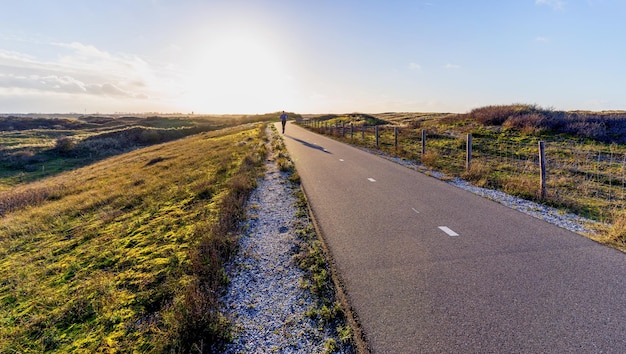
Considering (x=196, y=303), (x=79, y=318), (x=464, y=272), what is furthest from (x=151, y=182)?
(x=464, y=272)

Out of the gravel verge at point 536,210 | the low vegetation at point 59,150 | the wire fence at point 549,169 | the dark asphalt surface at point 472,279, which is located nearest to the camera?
the dark asphalt surface at point 472,279

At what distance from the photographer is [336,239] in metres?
6.35

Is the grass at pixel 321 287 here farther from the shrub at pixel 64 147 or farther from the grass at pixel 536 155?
the shrub at pixel 64 147

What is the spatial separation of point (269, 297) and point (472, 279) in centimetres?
A: 320

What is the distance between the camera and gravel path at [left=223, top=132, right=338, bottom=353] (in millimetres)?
3533

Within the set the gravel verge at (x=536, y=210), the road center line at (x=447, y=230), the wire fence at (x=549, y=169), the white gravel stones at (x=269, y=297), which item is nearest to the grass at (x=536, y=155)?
the wire fence at (x=549, y=169)

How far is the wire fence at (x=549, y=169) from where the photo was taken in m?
9.02

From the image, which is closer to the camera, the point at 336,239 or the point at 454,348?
the point at 454,348

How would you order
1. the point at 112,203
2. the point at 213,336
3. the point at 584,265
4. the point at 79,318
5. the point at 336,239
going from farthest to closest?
the point at 112,203 < the point at 336,239 < the point at 584,265 < the point at 79,318 < the point at 213,336

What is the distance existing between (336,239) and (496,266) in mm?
2965

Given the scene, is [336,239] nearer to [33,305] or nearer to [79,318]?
[79,318]

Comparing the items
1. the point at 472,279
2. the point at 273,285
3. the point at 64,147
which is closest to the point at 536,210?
the point at 472,279

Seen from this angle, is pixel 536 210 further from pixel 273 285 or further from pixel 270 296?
pixel 270 296

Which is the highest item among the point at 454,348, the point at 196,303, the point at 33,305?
the point at 196,303
